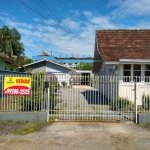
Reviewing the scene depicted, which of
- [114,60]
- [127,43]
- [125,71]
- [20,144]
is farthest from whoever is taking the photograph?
[127,43]

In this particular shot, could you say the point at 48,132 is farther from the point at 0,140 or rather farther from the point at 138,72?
the point at 138,72

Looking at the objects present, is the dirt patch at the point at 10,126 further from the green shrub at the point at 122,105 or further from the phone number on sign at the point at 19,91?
the green shrub at the point at 122,105

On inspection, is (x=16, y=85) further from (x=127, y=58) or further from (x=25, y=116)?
(x=127, y=58)

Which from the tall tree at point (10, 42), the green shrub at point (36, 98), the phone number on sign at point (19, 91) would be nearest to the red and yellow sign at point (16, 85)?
the phone number on sign at point (19, 91)

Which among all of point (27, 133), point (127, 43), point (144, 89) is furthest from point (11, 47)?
point (27, 133)

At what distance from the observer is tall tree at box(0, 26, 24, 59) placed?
3403 centimetres

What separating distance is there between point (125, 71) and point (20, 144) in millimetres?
8381

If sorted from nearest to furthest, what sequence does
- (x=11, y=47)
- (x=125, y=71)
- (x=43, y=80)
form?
(x=43, y=80), (x=125, y=71), (x=11, y=47)

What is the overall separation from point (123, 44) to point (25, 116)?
8531mm

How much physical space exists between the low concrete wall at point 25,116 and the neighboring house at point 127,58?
3.87 m

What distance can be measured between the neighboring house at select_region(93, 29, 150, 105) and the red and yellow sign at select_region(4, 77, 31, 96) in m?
4.15

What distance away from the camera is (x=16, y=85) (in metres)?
8.16

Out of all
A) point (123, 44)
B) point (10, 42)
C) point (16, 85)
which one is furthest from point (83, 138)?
point (10, 42)

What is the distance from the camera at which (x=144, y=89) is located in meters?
11.8
